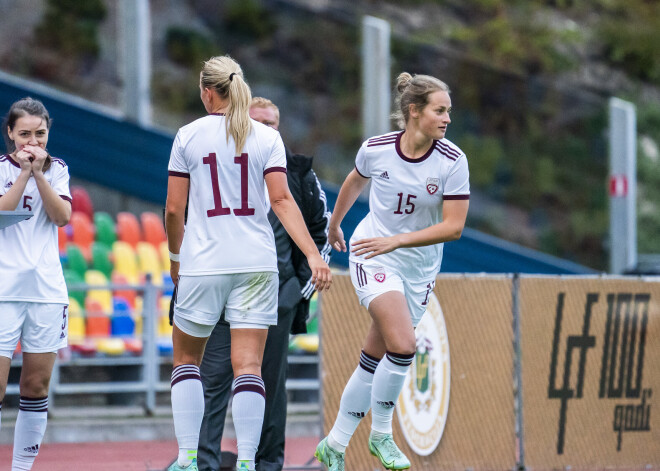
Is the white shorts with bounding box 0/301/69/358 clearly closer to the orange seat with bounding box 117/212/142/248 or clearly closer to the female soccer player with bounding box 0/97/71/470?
the female soccer player with bounding box 0/97/71/470

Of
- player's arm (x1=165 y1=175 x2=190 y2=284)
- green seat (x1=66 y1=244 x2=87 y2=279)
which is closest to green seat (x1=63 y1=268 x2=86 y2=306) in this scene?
green seat (x1=66 y1=244 x2=87 y2=279)

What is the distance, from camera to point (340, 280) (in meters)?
7.17

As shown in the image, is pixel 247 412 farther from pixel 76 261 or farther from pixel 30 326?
pixel 76 261

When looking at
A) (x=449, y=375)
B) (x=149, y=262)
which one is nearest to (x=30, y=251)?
(x=449, y=375)

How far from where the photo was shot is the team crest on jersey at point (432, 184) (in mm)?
6098

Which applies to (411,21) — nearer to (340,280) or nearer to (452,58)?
(452,58)

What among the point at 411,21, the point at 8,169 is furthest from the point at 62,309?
the point at 411,21

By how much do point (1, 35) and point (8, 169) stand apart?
25.6 ft

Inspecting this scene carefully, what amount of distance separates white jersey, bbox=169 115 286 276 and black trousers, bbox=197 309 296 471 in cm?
126

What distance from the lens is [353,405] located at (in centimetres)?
630

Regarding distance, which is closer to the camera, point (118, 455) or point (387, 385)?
point (387, 385)

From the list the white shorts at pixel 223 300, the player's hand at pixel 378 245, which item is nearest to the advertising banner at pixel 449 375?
the player's hand at pixel 378 245

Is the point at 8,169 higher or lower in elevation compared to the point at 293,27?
lower

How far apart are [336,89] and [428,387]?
725 centimetres
